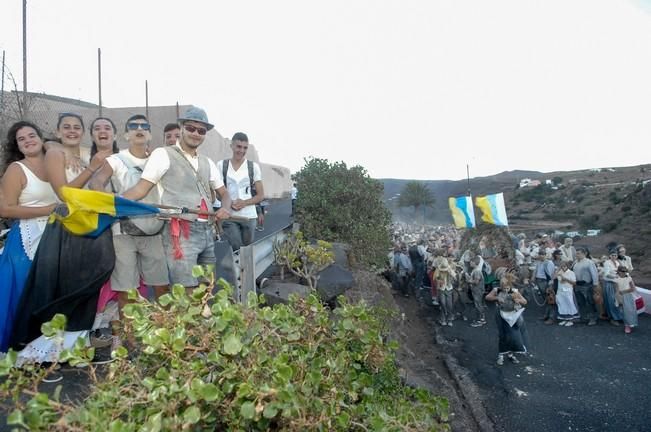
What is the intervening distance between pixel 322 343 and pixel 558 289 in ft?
35.4

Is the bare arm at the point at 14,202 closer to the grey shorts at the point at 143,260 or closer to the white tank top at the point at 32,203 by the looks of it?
the white tank top at the point at 32,203

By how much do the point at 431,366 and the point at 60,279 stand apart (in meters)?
6.41

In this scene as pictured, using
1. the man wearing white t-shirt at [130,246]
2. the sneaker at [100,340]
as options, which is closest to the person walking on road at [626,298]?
the man wearing white t-shirt at [130,246]

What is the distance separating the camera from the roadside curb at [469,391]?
5777mm

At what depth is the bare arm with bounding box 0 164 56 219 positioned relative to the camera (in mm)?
3271

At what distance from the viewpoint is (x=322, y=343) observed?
212 cm

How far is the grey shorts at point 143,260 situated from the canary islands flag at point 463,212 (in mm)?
15867

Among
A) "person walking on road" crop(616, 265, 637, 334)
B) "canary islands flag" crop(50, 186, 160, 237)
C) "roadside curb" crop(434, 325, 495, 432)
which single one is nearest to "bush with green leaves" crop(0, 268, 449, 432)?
"canary islands flag" crop(50, 186, 160, 237)

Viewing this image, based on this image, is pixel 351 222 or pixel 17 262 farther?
pixel 351 222

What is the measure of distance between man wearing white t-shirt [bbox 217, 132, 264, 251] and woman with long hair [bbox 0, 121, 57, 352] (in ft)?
6.34

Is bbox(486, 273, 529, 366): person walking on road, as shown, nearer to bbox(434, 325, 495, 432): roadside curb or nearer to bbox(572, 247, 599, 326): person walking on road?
bbox(434, 325, 495, 432): roadside curb

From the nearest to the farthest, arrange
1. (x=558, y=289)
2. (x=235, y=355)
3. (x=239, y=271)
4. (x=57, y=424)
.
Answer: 1. (x=57, y=424)
2. (x=235, y=355)
3. (x=239, y=271)
4. (x=558, y=289)

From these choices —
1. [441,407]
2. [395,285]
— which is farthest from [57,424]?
[395,285]

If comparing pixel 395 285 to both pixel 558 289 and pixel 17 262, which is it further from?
pixel 17 262
